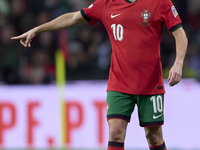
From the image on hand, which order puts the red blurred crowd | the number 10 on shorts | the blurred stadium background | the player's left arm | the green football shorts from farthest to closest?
the red blurred crowd < the blurred stadium background < the number 10 on shorts < the green football shorts < the player's left arm

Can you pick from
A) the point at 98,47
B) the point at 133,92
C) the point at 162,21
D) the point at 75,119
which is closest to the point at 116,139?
the point at 133,92

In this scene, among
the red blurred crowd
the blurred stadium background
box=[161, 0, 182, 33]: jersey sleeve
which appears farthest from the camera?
the red blurred crowd

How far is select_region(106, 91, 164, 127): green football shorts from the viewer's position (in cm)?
468

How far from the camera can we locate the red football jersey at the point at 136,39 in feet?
15.0

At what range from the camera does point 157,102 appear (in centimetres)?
483

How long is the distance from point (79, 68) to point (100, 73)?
0.53 metres

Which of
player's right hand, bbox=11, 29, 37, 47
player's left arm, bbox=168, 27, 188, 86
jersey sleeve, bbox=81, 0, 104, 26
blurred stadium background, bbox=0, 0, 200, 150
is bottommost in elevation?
blurred stadium background, bbox=0, 0, 200, 150

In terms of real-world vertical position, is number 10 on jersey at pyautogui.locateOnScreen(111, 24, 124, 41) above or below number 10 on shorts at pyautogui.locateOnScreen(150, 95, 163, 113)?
above

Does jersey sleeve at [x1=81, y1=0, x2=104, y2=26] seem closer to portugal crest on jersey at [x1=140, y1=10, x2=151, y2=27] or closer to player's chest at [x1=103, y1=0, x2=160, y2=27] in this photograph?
player's chest at [x1=103, y1=0, x2=160, y2=27]

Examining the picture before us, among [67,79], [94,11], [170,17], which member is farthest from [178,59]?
[67,79]

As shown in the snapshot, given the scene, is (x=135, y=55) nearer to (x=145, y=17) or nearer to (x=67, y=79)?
(x=145, y=17)

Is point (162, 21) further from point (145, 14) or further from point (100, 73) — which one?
point (100, 73)

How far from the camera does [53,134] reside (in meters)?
7.92

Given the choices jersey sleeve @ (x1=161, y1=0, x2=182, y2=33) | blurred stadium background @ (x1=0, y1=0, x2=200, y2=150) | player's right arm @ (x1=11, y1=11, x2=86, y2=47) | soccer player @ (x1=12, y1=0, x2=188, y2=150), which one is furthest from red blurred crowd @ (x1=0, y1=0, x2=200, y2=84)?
jersey sleeve @ (x1=161, y1=0, x2=182, y2=33)
